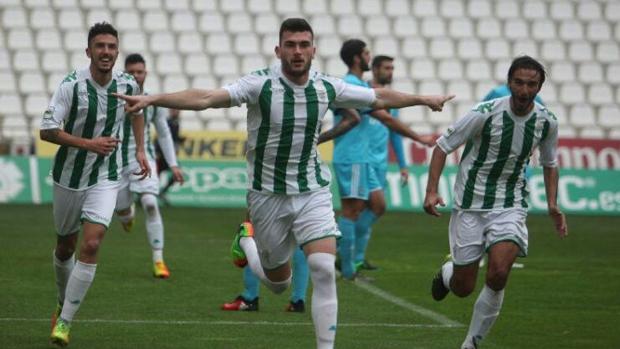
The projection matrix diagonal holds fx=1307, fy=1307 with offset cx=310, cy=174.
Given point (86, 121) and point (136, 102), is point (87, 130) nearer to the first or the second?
point (86, 121)

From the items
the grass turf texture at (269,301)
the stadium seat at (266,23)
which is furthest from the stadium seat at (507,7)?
the grass turf texture at (269,301)

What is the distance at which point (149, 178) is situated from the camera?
13516 mm

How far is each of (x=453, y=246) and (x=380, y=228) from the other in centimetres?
1164

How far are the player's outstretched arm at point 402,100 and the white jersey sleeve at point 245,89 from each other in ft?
2.63

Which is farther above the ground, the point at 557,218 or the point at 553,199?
the point at 553,199

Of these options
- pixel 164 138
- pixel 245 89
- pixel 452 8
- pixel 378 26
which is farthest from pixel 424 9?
pixel 245 89

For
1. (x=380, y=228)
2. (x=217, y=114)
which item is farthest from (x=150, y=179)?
(x=217, y=114)

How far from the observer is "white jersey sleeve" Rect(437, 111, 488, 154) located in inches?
343

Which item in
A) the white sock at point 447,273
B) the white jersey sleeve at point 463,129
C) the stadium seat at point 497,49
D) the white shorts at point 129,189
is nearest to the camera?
the white jersey sleeve at point 463,129

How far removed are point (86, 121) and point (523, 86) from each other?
3084 millimetres

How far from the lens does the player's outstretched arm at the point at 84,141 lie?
28.4 feet

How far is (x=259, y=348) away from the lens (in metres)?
8.95

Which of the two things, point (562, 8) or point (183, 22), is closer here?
point (183, 22)

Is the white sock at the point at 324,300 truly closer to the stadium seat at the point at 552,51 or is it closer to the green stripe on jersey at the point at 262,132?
the green stripe on jersey at the point at 262,132
